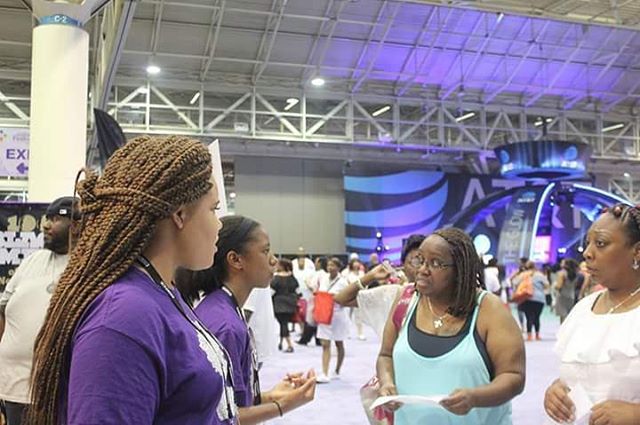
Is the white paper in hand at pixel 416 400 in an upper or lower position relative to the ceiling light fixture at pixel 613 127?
lower

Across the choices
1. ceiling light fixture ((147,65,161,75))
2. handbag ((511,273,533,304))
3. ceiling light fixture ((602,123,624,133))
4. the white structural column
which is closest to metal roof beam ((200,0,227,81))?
ceiling light fixture ((147,65,161,75))

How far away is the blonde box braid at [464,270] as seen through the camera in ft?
Result: 7.65

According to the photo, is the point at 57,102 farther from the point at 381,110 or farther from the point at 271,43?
the point at 381,110

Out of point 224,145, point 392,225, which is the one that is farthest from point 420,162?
point 224,145

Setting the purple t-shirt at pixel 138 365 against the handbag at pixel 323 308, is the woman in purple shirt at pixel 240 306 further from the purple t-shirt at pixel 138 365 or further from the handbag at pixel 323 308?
the handbag at pixel 323 308

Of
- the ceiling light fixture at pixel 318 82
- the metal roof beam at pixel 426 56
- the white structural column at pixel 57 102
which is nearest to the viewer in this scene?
the white structural column at pixel 57 102

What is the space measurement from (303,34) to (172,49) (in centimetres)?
301

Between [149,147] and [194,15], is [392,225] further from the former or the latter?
[149,147]

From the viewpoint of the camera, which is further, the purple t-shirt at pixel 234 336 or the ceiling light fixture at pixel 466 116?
the ceiling light fixture at pixel 466 116

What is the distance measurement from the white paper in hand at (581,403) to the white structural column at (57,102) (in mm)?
4688

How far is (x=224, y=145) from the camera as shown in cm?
1814

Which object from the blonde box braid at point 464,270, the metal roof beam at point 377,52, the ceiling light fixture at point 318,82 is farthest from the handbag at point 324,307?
the ceiling light fixture at point 318,82

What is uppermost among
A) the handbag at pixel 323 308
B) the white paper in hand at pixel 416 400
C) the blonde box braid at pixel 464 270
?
the blonde box braid at pixel 464 270

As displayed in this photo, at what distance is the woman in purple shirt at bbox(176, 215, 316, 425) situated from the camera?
1.79 metres
